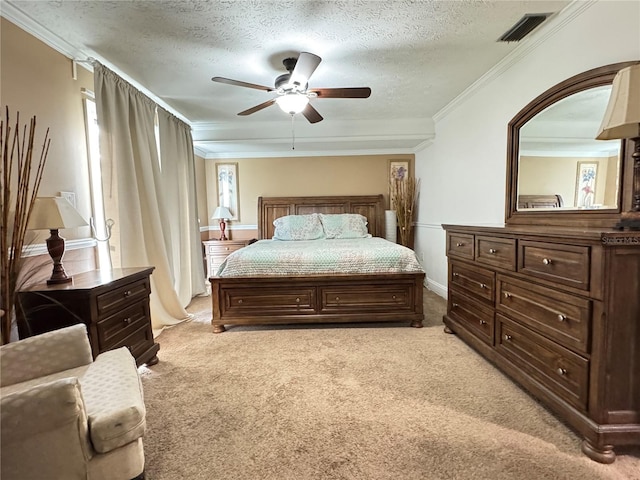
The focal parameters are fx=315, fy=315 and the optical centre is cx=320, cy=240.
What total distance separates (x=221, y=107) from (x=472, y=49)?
281 centimetres

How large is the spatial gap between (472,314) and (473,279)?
0.30 m

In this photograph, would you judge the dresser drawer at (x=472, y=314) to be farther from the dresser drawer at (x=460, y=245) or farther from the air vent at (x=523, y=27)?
the air vent at (x=523, y=27)

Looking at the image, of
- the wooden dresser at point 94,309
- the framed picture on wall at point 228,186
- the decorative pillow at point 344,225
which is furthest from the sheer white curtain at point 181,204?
the decorative pillow at point 344,225

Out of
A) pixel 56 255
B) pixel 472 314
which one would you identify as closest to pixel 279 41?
pixel 56 255

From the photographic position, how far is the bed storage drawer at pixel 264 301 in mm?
3242

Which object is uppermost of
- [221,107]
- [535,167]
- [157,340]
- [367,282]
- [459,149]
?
[221,107]

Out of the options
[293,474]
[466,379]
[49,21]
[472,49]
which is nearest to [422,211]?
[472,49]

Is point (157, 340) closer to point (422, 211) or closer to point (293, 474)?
point (293, 474)

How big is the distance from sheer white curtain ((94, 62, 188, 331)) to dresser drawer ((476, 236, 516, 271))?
9.85 ft

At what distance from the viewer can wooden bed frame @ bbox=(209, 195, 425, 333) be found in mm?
3232

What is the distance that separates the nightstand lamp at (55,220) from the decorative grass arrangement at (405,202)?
439 centimetres

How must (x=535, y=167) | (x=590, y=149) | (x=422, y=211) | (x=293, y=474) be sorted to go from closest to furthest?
(x=293, y=474) → (x=590, y=149) → (x=535, y=167) → (x=422, y=211)

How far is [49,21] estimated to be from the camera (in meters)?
2.15

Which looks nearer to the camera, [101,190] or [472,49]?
[472,49]
